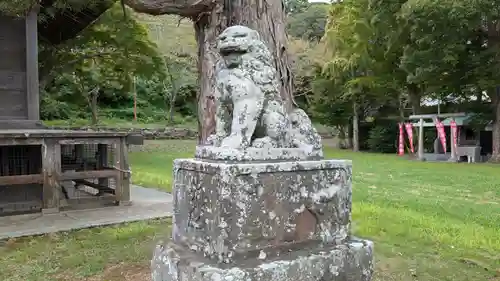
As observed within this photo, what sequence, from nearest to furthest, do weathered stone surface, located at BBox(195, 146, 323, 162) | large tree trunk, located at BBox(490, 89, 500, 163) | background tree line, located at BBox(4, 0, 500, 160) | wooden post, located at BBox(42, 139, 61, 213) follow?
weathered stone surface, located at BBox(195, 146, 323, 162)
wooden post, located at BBox(42, 139, 61, 213)
background tree line, located at BBox(4, 0, 500, 160)
large tree trunk, located at BBox(490, 89, 500, 163)

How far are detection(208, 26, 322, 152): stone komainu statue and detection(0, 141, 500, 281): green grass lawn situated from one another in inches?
80.8

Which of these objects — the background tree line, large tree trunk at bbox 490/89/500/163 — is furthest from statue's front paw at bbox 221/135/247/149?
large tree trunk at bbox 490/89/500/163

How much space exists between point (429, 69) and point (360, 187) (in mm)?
7312

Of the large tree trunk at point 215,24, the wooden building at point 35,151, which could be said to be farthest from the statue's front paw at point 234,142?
the wooden building at point 35,151

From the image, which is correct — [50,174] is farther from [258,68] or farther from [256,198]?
[256,198]

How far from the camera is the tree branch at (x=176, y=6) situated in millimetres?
4527

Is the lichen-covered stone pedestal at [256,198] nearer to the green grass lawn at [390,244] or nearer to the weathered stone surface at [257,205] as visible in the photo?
the weathered stone surface at [257,205]

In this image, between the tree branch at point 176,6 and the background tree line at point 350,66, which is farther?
the background tree line at point 350,66

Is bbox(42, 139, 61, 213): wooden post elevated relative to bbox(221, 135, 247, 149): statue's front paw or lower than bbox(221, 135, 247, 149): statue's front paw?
lower

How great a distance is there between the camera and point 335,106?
2462 centimetres

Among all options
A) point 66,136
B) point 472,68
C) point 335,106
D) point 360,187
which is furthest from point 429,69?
point 66,136

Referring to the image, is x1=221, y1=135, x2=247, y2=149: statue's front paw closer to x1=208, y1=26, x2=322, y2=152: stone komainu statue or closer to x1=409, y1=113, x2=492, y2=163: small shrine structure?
x1=208, y1=26, x2=322, y2=152: stone komainu statue

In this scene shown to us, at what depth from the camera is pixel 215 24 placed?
4.60 m

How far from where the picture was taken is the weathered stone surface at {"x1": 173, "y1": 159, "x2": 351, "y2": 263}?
8.01ft
